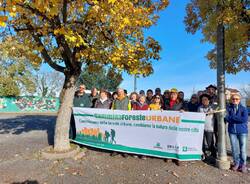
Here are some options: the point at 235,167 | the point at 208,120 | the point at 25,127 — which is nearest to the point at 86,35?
the point at 208,120

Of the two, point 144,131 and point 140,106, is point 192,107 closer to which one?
point 140,106

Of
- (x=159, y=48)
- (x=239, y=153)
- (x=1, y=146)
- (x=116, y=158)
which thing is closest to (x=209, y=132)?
(x=239, y=153)

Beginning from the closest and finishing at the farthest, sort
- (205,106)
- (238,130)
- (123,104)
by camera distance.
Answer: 1. (238,130)
2. (205,106)
3. (123,104)

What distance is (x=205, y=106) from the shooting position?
6.16 metres

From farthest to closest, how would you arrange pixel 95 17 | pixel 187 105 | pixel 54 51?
pixel 54 51 < pixel 187 105 < pixel 95 17

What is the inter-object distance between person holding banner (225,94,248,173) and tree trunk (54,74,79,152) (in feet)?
14.9

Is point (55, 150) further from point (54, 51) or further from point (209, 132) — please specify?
point (209, 132)

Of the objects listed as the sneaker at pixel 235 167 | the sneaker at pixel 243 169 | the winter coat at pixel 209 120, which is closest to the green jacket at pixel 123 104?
the winter coat at pixel 209 120

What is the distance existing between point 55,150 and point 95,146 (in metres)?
1.21

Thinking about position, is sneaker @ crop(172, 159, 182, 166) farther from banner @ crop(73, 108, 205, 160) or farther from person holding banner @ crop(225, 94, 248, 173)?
person holding banner @ crop(225, 94, 248, 173)

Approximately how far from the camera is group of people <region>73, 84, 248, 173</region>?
208 inches

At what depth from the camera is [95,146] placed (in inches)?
281

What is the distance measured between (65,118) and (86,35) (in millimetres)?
2620

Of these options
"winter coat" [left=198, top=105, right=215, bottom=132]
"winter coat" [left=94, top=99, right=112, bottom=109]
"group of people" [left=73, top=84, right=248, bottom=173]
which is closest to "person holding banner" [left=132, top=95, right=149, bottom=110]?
"group of people" [left=73, top=84, right=248, bottom=173]
